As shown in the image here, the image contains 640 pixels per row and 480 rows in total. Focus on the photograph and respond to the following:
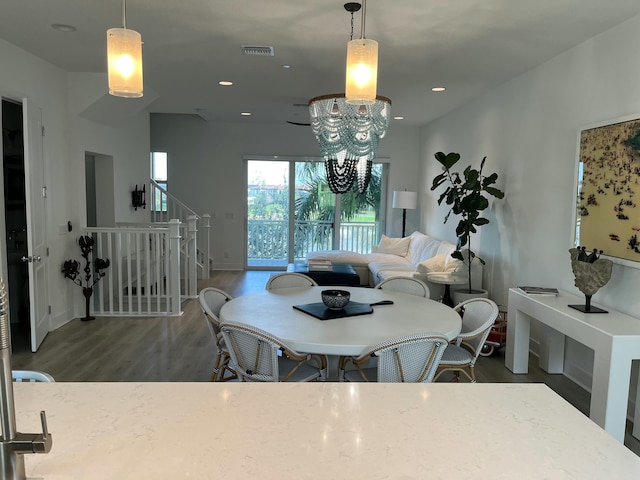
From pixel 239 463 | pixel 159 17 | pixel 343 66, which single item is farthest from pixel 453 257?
pixel 239 463

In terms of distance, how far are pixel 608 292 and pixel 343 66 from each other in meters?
2.94

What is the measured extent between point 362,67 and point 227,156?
683cm

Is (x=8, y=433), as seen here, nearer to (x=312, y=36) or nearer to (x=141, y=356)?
(x=312, y=36)

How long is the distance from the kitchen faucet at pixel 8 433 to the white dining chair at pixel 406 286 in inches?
127

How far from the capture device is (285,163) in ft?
29.2

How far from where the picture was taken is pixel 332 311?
298 centimetres

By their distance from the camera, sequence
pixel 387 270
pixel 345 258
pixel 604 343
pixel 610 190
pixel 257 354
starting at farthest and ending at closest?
1. pixel 345 258
2. pixel 387 270
3. pixel 610 190
4. pixel 604 343
5. pixel 257 354

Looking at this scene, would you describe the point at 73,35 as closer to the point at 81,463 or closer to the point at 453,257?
the point at 81,463

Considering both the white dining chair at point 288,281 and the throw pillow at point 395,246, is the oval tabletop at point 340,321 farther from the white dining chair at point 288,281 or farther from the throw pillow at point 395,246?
the throw pillow at point 395,246

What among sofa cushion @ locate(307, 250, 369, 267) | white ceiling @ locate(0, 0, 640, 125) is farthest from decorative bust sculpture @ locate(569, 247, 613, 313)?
sofa cushion @ locate(307, 250, 369, 267)

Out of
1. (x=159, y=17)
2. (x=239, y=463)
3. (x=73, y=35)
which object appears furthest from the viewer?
(x=73, y=35)

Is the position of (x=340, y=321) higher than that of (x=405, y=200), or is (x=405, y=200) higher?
(x=405, y=200)

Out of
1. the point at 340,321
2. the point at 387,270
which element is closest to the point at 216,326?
the point at 340,321

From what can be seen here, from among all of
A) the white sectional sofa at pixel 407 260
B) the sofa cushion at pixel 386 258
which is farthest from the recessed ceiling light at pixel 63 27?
the sofa cushion at pixel 386 258
